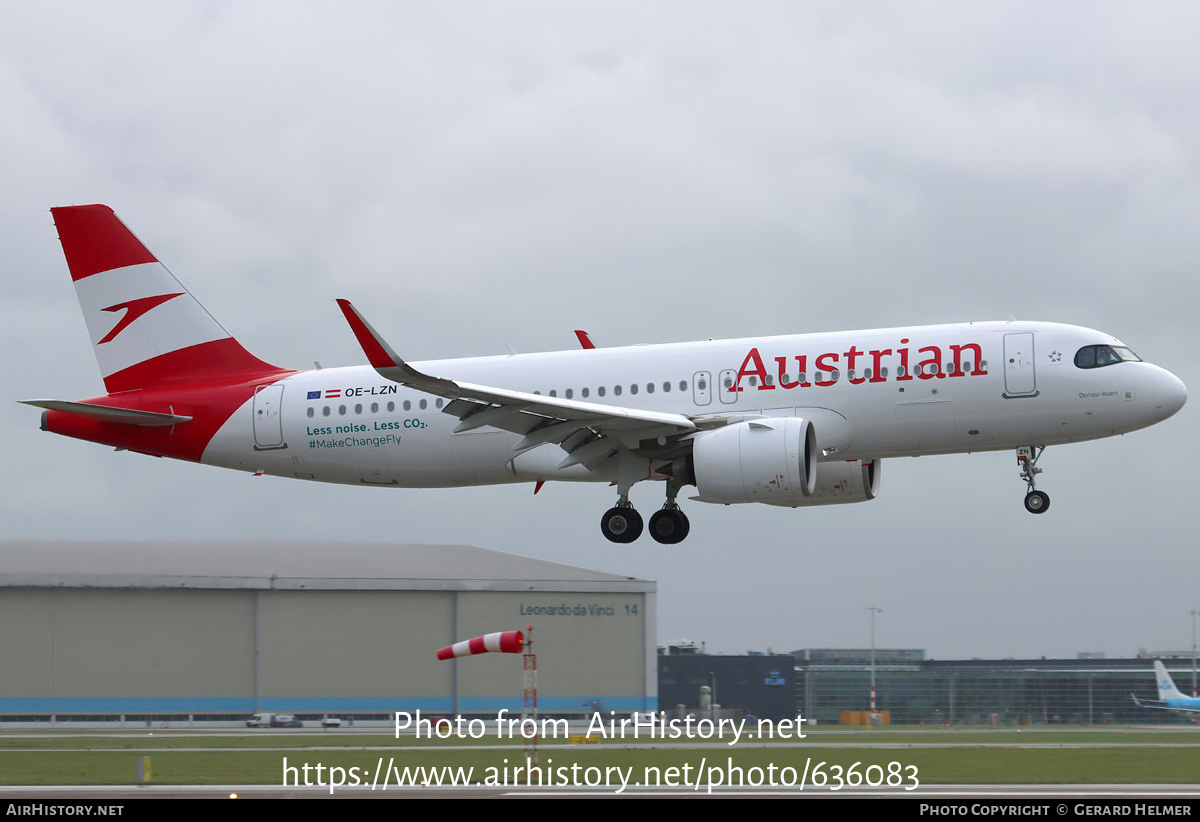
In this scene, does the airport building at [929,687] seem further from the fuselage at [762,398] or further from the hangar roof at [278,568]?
the fuselage at [762,398]

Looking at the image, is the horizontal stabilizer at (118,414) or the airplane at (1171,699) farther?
the airplane at (1171,699)

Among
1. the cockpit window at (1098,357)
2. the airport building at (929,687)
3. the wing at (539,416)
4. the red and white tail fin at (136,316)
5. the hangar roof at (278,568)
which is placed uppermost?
the red and white tail fin at (136,316)

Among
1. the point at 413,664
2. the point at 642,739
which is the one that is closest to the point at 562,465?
the point at 642,739

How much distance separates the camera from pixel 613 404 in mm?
35719

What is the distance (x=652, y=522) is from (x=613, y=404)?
3113 millimetres

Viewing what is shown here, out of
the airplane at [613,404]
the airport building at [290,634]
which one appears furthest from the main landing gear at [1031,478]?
the airport building at [290,634]

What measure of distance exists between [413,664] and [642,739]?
33.7 meters

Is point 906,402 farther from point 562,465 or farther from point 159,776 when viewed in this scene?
point 159,776

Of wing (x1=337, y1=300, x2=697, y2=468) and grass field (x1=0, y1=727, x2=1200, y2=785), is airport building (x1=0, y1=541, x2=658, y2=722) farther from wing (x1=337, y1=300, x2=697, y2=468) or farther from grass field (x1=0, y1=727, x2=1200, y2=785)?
wing (x1=337, y1=300, x2=697, y2=468)

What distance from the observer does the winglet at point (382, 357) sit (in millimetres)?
30469

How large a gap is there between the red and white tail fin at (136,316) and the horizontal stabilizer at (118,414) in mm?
1389

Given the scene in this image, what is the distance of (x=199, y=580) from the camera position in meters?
84.2
